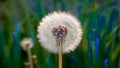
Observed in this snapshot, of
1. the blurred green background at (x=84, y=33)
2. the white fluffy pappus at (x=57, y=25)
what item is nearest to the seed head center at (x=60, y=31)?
the white fluffy pappus at (x=57, y=25)

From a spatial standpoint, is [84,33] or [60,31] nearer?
[60,31]

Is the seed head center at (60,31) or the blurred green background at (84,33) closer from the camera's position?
the seed head center at (60,31)

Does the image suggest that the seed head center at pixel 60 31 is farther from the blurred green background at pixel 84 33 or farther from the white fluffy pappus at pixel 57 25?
the blurred green background at pixel 84 33

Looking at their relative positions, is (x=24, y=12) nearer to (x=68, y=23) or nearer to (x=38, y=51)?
(x=38, y=51)

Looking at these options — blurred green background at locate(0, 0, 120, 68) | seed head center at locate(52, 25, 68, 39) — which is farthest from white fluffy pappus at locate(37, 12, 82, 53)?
blurred green background at locate(0, 0, 120, 68)

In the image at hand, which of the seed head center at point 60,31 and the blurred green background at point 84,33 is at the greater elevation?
the blurred green background at point 84,33

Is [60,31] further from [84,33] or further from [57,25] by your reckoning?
→ [84,33]

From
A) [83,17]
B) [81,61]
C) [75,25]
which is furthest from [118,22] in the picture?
[75,25]

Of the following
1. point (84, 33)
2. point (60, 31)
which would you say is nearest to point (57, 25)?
point (60, 31)
